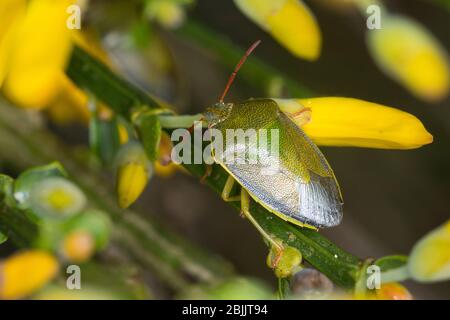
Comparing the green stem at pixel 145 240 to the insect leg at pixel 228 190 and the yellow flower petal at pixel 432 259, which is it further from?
the yellow flower petal at pixel 432 259

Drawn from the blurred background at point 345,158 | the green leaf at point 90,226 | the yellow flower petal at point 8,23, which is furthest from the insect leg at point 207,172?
the blurred background at point 345,158

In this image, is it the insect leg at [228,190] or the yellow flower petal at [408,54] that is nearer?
the insect leg at [228,190]

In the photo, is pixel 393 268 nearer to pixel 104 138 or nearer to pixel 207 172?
pixel 207 172

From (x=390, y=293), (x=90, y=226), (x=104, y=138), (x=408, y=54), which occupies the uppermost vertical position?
(x=408, y=54)

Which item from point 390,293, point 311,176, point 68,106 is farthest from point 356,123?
point 68,106
